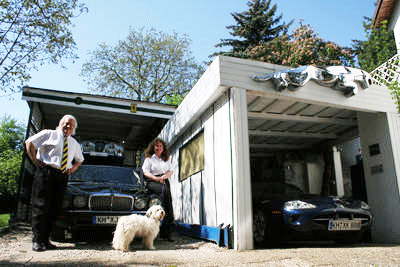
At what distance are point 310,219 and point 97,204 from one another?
3.60m

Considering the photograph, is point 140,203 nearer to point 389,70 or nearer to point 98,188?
point 98,188

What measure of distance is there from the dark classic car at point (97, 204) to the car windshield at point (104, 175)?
0.71 ft

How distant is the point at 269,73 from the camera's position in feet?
18.8

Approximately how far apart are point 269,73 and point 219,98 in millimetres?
1006

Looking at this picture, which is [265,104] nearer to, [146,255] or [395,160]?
[395,160]

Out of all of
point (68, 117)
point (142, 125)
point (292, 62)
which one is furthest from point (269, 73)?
point (292, 62)

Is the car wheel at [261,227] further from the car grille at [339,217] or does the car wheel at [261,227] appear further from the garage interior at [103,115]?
the garage interior at [103,115]

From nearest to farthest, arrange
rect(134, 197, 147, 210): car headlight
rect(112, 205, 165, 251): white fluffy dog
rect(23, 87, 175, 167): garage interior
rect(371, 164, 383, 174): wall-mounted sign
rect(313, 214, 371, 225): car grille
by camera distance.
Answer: rect(112, 205, 165, 251): white fluffy dog
rect(313, 214, 371, 225): car grille
rect(134, 197, 147, 210): car headlight
rect(371, 164, 383, 174): wall-mounted sign
rect(23, 87, 175, 167): garage interior

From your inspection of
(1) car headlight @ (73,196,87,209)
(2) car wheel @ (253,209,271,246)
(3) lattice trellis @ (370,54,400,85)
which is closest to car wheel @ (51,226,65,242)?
(1) car headlight @ (73,196,87,209)

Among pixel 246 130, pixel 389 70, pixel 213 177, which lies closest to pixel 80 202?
pixel 213 177

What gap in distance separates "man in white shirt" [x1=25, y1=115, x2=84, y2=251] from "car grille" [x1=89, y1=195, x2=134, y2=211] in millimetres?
757

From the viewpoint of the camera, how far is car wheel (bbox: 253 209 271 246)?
18.5 feet

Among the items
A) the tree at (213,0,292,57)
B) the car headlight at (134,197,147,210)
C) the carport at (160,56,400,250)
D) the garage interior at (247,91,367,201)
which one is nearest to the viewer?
the carport at (160,56,400,250)

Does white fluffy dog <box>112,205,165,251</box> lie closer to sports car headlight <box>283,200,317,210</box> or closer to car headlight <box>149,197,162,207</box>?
car headlight <box>149,197,162,207</box>
